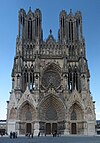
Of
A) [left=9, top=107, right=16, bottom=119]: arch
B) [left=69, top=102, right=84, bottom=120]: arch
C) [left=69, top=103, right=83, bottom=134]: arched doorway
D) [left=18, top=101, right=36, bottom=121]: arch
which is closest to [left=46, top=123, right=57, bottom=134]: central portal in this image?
[left=69, top=103, right=83, bottom=134]: arched doorway

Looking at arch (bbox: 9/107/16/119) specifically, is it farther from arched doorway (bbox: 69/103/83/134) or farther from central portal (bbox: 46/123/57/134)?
arched doorway (bbox: 69/103/83/134)

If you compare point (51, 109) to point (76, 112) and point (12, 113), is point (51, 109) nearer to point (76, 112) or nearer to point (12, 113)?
point (76, 112)

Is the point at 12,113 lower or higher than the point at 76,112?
lower

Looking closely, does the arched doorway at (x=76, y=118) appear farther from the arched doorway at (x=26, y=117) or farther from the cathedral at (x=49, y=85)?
the arched doorway at (x=26, y=117)

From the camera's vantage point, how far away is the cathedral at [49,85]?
133ft

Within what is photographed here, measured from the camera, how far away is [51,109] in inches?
1676

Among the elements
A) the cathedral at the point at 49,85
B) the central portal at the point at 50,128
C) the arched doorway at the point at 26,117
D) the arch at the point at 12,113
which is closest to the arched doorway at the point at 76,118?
the cathedral at the point at 49,85

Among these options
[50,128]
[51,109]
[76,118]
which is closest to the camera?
[76,118]

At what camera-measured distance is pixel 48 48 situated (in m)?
44.8

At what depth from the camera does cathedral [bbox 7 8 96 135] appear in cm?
4056

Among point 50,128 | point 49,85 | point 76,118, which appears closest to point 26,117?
point 50,128

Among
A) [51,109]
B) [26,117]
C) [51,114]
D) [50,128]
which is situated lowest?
[50,128]

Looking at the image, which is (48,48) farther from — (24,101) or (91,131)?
(91,131)

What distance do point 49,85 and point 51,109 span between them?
4263 mm
